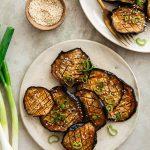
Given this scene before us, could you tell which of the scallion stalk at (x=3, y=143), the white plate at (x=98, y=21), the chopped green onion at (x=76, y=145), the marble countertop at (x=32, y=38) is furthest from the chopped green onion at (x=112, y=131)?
the scallion stalk at (x=3, y=143)

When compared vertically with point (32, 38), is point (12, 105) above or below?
below

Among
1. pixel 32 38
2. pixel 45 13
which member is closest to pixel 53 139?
pixel 32 38

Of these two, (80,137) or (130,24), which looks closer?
(80,137)

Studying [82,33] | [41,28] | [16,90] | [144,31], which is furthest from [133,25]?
[16,90]

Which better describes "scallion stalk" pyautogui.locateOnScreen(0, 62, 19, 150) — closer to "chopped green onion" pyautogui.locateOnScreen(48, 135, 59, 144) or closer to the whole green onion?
the whole green onion

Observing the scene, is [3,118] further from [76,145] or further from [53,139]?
[76,145]
